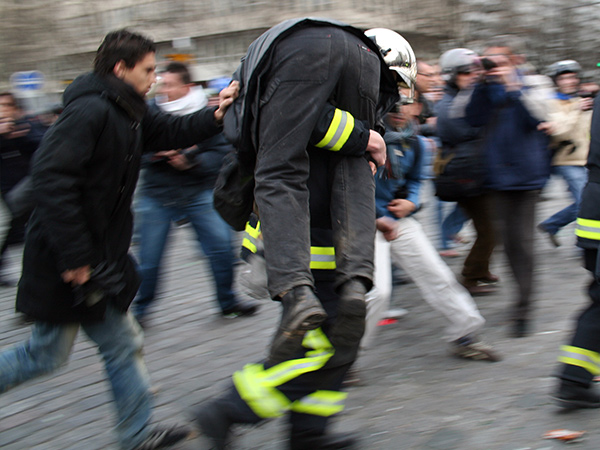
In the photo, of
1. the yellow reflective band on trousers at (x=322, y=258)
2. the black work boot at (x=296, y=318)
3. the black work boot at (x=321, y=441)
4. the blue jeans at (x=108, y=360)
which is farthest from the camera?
the blue jeans at (x=108, y=360)

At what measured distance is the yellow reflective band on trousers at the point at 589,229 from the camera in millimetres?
3402

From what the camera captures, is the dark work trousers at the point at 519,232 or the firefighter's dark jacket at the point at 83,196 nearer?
the firefighter's dark jacket at the point at 83,196

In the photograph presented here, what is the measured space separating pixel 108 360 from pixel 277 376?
0.90 metres

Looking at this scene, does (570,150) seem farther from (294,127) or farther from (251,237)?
(294,127)

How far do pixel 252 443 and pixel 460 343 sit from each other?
154cm

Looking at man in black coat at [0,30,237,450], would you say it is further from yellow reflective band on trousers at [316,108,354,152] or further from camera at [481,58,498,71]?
camera at [481,58,498,71]

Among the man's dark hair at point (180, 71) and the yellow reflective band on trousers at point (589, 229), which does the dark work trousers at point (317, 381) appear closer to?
the yellow reflective band on trousers at point (589, 229)

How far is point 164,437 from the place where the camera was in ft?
10.9

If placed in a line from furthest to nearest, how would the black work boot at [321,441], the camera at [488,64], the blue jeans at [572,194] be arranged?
1. the blue jeans at [572,194]
2. the camera at [488,64]
3. the black work boot at [321,441]

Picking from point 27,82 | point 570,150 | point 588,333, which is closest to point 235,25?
point 27,82

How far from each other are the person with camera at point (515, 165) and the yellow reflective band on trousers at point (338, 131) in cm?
217

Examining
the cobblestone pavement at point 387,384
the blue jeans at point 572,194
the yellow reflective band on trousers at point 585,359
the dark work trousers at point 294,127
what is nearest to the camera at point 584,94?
the blue jeans at point 572,194

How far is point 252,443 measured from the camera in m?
3.46

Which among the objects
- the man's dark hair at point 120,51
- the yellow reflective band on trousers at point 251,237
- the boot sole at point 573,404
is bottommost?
the boot sole at point 573,404
